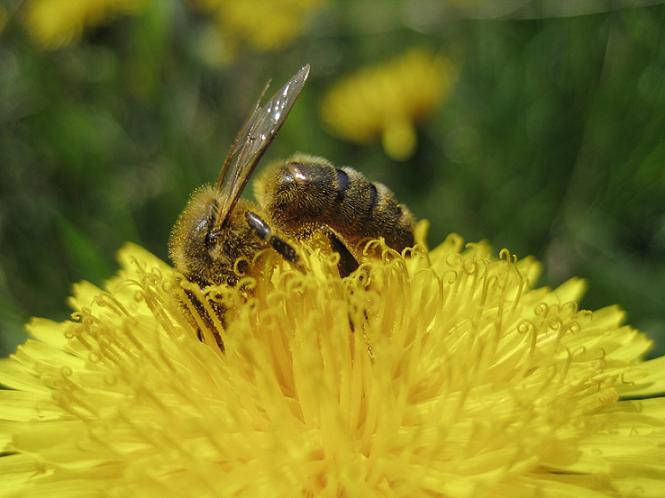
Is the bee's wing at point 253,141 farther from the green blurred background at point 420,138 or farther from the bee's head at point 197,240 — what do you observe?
the green blurred background at point 420,138

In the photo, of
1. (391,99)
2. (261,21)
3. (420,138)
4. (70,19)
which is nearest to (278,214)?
(420,138)

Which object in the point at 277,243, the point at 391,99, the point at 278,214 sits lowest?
the point at 277,243

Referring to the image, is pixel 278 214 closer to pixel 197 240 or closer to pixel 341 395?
pixel 197 240

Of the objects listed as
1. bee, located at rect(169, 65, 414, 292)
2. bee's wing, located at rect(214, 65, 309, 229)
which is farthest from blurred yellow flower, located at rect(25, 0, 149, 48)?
bee, located at rect(169, 65, 414, 292)

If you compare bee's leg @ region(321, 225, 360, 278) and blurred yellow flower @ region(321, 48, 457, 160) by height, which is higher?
blurred yellow flower @ region(321, 48, 457, 160)

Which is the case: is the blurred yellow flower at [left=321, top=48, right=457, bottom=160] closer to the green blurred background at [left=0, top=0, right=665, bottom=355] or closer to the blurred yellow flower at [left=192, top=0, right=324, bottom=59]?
the green blurred background at [left=0, top=0, right=665, bottom=355]
